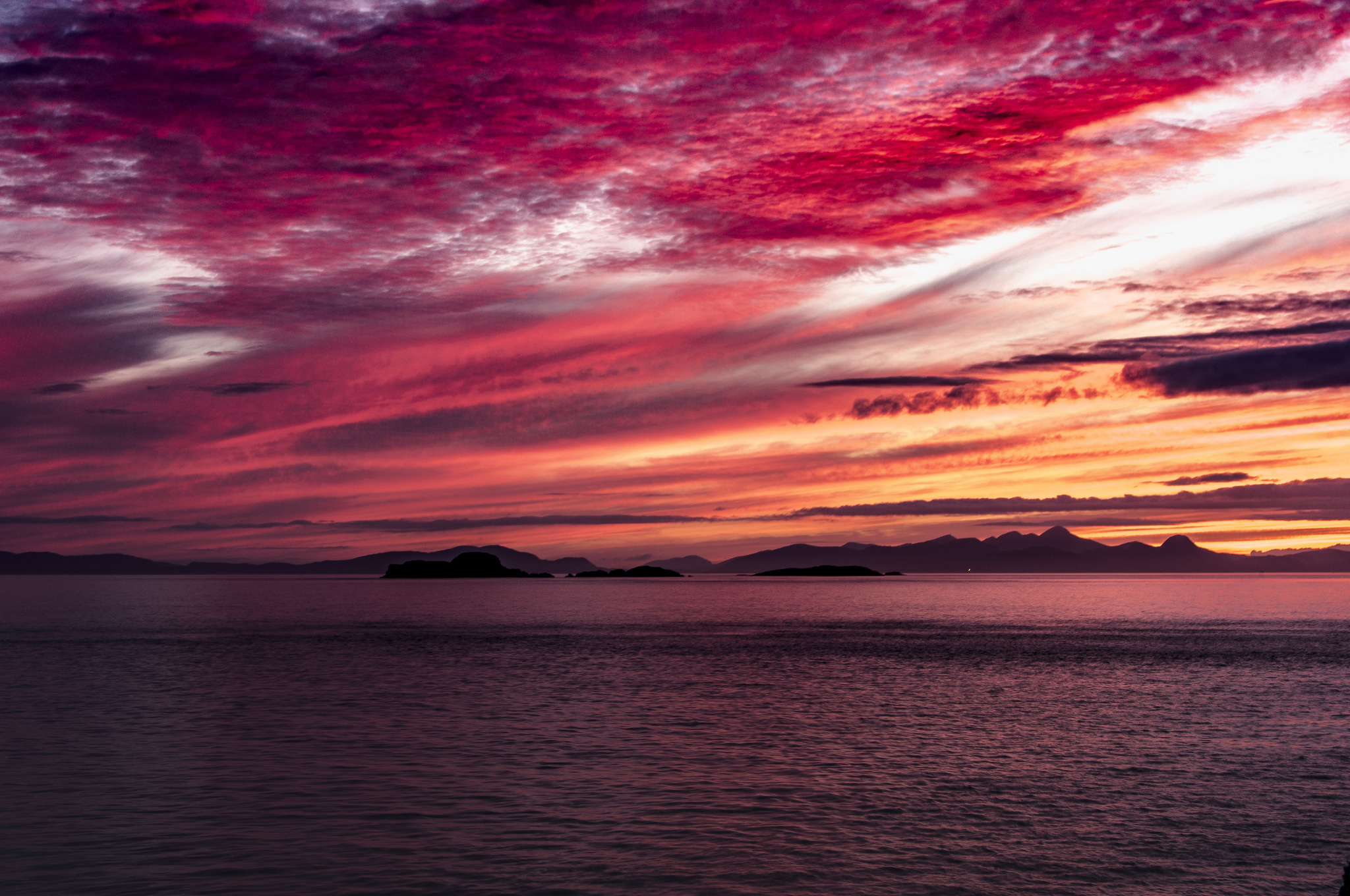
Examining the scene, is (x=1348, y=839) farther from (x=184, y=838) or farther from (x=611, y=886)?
(x=184, y=838)

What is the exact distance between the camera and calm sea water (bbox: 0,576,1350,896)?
2303 centimetres

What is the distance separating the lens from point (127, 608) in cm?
17775

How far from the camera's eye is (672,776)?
3288cm

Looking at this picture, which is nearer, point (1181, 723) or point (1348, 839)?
point (1348, 839)

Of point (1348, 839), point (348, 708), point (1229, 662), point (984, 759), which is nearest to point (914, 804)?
point (984, 759)

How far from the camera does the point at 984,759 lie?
117ft

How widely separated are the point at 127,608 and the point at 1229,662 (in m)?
172

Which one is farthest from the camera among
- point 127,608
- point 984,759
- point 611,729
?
point 127,608

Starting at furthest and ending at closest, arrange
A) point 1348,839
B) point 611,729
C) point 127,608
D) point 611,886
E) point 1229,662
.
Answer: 1. point 127,608
2. point 1229,662
3. point 611,729
4. point 1348,839
5. point 611,886

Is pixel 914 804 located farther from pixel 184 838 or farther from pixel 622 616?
pixel 622 616

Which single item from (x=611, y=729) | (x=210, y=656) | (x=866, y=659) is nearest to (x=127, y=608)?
(x=210, y=656)

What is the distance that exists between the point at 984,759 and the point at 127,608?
17841 centimetres

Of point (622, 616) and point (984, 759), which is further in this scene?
point (622, 616)

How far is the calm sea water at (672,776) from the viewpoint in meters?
23.0
